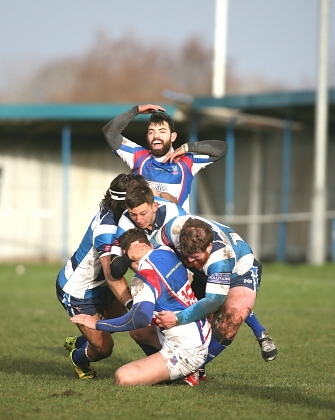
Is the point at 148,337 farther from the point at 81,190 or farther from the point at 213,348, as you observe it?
the point at 81,190

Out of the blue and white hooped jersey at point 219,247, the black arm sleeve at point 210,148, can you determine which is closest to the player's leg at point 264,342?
the blue and white hooped jersey at point 219,247

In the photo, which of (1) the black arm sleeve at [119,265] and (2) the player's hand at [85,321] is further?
(1) the black arm sleeve at [119,265]

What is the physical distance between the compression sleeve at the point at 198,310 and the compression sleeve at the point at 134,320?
0.27m

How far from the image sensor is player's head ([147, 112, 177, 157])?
8290mm

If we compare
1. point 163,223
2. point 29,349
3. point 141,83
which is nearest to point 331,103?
point 29,349

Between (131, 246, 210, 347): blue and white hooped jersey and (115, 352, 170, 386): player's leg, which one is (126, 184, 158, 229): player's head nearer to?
(131, 246, 210, 347): blue and white hooped jersey

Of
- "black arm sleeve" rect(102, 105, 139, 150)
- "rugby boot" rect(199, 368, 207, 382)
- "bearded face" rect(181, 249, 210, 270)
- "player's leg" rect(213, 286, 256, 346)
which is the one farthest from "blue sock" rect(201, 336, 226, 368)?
"black arm sleeve" rect(102, 105, 139, 150)

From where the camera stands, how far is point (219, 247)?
262 inches

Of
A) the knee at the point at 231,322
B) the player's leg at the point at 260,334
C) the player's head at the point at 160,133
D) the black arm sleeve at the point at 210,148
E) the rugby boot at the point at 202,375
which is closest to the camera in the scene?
the knee at the point at 231,322

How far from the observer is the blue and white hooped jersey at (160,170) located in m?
8.66

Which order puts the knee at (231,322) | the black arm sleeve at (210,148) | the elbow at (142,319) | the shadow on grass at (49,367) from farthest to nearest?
1. the black arm sleeve at (210,148)
2. the shadow on grass at (49,367)
3. the knee at (231,322)
4. the elbow at (142,319)

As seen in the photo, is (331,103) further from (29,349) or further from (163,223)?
→ (163,223)

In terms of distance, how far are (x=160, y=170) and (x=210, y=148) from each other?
0.54 m

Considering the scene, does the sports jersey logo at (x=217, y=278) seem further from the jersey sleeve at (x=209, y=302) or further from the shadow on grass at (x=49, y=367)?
the shadow on grass at (x=49, y=367)
